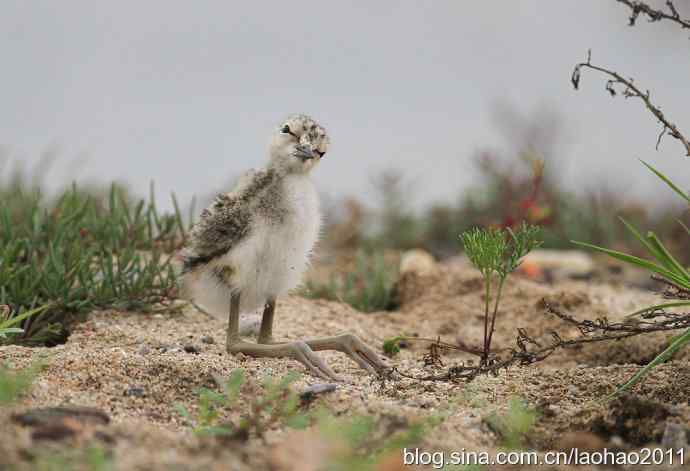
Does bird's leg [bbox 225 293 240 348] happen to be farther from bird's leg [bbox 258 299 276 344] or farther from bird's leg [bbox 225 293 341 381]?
bird's leg [bbox 258 299 276 344]

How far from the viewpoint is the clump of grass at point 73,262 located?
4.55m

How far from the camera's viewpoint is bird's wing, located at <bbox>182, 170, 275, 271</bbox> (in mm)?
3729

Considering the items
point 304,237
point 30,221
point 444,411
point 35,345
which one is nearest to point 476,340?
point 304,237

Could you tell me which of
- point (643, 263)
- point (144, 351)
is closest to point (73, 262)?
point (144, 351)

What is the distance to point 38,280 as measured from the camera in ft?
15.1

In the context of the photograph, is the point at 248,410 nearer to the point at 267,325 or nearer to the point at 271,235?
the point at 271,235

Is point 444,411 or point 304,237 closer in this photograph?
point 444,411

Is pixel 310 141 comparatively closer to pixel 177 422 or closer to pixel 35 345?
pixel 177 422

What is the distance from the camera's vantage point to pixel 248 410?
2.98 meters

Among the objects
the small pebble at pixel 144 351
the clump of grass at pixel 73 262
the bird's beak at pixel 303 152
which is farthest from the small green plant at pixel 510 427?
the clump of grass at pixel 73 262

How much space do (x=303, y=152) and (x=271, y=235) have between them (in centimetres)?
37

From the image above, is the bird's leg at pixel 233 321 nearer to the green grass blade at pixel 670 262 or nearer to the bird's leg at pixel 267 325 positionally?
the bird's leg at pixel 267 325

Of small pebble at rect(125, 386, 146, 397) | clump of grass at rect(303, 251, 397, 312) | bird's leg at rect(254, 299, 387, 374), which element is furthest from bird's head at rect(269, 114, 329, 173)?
clump of grass at rect(303, 251, 397, 312)

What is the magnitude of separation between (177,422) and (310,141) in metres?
1.37
